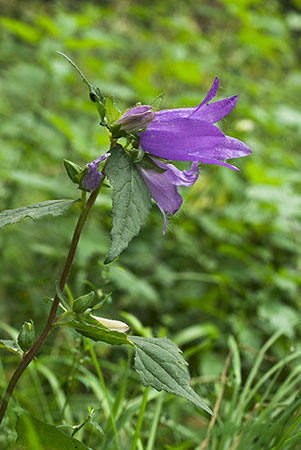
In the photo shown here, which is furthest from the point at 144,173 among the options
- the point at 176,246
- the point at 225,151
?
the point at 176,246

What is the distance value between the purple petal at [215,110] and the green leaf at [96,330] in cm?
34

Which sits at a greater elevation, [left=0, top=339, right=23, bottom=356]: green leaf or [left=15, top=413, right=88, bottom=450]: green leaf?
[left=0, top=339, right=23, bottom=356]: green leaf

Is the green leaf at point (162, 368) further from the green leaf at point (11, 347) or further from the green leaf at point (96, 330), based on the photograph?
the green leaf at point (11, 347)

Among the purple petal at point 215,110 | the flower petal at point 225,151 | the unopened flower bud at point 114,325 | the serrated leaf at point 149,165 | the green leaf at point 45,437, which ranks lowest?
the green leaf at point 45,437

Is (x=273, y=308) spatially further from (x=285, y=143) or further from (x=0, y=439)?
(x=285, y=143)

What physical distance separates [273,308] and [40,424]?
4.85ft

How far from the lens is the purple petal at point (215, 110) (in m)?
0.79

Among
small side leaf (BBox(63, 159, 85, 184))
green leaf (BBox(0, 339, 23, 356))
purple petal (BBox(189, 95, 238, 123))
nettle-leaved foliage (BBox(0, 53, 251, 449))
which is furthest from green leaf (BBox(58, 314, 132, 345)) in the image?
purple petal (BBox(189, 95, 238, 123))

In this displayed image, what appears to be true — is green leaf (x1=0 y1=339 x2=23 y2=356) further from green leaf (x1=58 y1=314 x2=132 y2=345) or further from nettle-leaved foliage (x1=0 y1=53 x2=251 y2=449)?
green leaf (x1=58 y1=314 x2=132 y2=345)

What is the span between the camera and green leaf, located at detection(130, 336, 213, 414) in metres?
0.74

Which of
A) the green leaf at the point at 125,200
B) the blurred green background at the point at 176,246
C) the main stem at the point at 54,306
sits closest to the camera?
the green leaf at the point at 125,200

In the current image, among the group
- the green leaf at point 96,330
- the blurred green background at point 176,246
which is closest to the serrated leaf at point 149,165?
the green leaf at point 96,330

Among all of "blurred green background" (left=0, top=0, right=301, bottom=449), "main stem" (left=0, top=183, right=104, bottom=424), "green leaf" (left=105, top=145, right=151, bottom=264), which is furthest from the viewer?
"blurred green background" (left=0, top=0, right=301, bottom=449)

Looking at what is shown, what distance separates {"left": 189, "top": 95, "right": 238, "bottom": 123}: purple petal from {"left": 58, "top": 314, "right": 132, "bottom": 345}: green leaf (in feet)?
1.10
